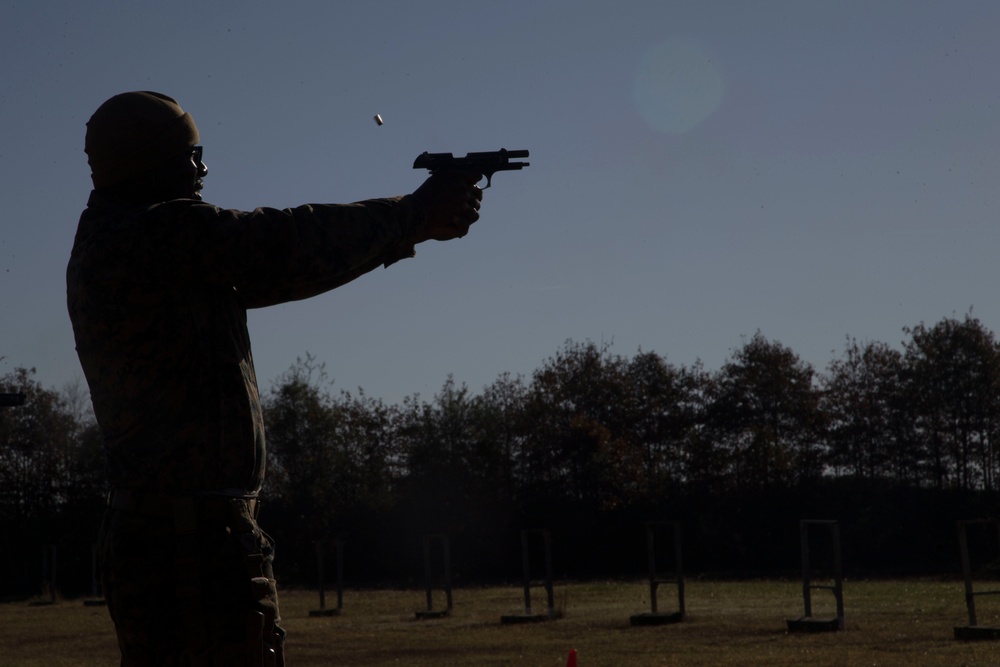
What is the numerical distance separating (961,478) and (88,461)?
33.8 meters

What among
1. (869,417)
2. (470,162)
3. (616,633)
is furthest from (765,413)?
(470,162)

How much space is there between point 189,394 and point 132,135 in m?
0.74

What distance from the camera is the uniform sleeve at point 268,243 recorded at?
9.48 feet

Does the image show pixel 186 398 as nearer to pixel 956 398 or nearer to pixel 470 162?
pixel 470 162

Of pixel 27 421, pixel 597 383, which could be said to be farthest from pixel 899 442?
pixel 27 421

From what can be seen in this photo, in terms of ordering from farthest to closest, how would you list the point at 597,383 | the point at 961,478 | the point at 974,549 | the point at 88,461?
the point at 597,383
the point at 88,461
the point at 961,478
the point at 974,549

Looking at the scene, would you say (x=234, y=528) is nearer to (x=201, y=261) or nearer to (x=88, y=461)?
(x=201, y=261)

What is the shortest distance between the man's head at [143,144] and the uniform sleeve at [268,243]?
276 mm

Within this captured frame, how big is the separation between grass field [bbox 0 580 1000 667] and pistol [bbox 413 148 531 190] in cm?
1236

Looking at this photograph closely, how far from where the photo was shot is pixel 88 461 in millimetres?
47344

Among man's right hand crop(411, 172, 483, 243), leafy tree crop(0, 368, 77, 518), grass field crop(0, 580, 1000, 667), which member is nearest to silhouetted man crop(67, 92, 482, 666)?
man's right hand crop(411, 172, 483, 243)

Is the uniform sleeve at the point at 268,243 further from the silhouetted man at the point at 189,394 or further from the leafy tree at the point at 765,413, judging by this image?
the leafy tree at the point at 765,413

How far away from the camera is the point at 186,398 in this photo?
2.97 metres

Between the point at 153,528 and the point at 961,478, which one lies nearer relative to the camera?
the point at 153,528
